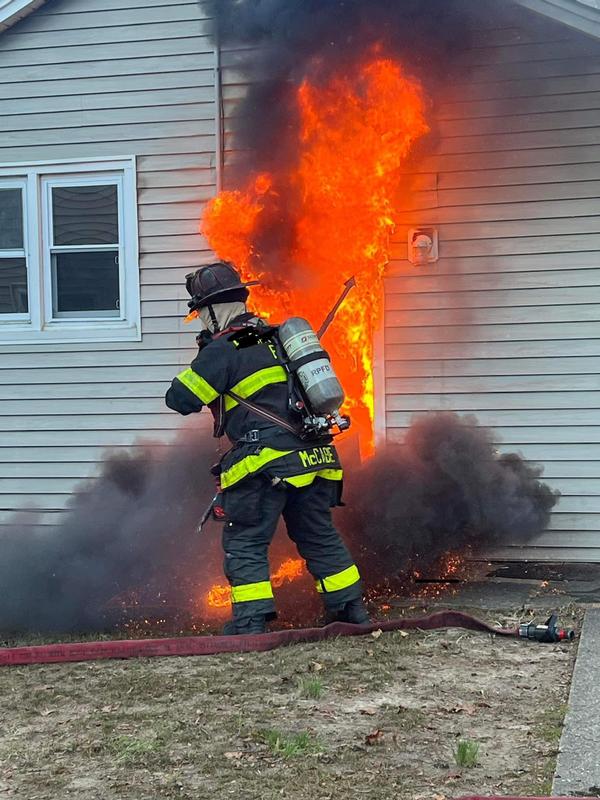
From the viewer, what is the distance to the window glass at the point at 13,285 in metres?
8.37

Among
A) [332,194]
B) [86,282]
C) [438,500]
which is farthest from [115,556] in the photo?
[332,194]

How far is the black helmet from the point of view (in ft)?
18.6

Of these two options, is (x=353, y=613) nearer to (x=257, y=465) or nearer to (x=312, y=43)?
(x=257, y=465)

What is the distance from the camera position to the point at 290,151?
22.3ft

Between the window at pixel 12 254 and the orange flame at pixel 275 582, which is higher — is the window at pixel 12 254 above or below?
above

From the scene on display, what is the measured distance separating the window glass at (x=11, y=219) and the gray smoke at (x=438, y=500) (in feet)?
12.2

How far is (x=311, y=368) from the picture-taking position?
542cm

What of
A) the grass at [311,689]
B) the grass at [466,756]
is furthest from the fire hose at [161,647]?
the grass at [466,756]

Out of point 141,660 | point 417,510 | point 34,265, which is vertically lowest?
point 141,660

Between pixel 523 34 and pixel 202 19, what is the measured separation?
2537mm

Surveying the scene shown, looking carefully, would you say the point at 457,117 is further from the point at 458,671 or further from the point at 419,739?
the point at 419,739

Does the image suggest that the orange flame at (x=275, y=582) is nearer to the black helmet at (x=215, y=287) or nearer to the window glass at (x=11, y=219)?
the black helmet at (x=215, y=287)

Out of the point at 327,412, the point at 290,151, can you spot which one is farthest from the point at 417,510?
the point at 290,151

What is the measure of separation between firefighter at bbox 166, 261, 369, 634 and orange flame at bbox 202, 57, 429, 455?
3.74 feet
